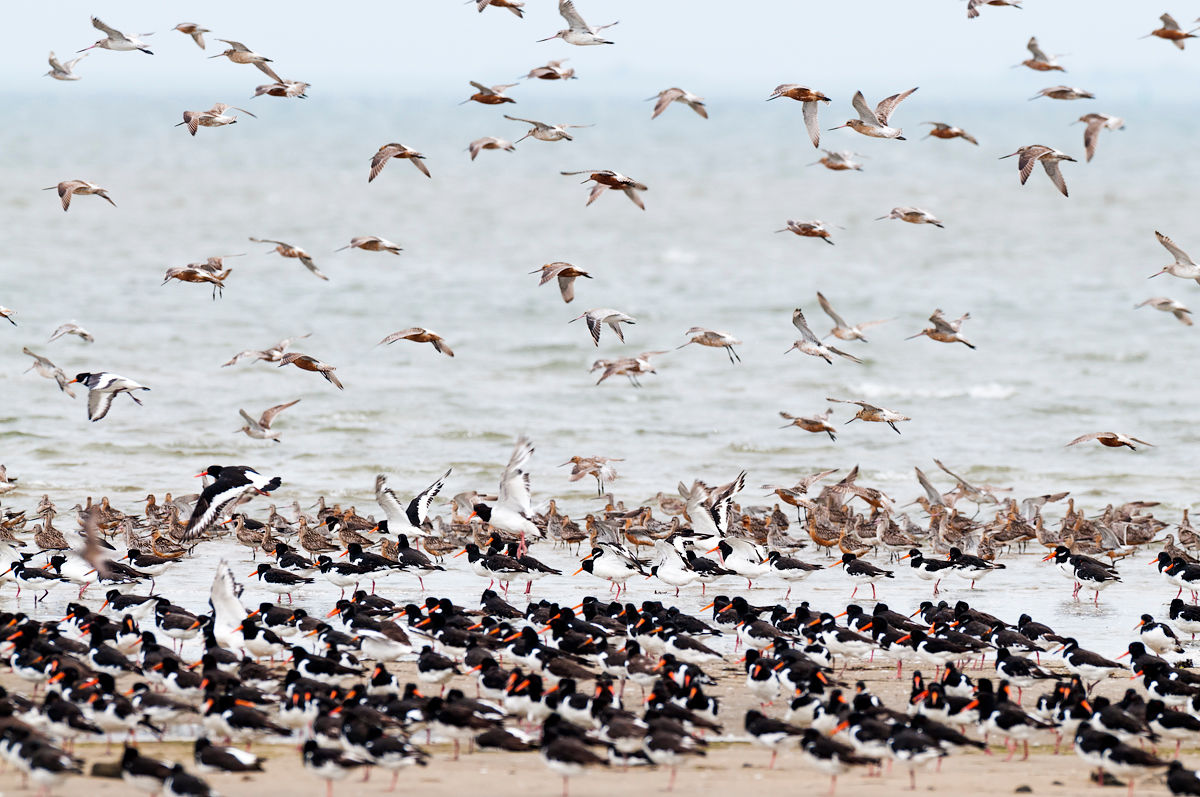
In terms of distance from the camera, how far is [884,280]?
61.7 meters

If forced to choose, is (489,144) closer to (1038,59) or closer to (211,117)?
(211,117)

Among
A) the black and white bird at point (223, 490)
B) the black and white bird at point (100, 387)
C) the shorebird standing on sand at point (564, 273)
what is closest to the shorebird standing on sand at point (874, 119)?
the shorebird standing on sand at point (564, 273)

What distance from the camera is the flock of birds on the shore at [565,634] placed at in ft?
39.5

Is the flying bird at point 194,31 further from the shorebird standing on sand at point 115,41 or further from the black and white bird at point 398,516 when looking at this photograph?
the black and white bird at point 398,516

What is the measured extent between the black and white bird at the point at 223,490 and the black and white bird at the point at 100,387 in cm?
227

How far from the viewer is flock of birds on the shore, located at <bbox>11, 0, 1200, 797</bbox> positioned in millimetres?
12055

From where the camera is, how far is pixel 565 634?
1494 centimetres

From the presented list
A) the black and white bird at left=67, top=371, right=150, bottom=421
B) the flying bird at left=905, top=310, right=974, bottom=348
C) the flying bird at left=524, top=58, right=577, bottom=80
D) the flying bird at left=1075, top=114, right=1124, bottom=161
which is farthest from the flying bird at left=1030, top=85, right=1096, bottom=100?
the black and white bird at left=67, top=371, right=150, bottom=421

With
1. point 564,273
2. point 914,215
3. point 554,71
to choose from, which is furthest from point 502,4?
point 914,215

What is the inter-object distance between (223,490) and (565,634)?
15.0ft

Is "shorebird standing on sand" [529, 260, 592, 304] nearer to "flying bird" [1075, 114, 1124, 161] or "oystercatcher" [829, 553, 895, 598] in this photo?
"oystercatcher" [829, 553, 895, 598]

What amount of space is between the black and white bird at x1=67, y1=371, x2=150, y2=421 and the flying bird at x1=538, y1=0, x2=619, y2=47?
262 inches

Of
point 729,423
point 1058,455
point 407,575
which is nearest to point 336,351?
point 729,423

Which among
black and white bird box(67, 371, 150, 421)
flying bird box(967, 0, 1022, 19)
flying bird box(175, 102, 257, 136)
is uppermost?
flying bird box(967, 0, 1022, 19)
